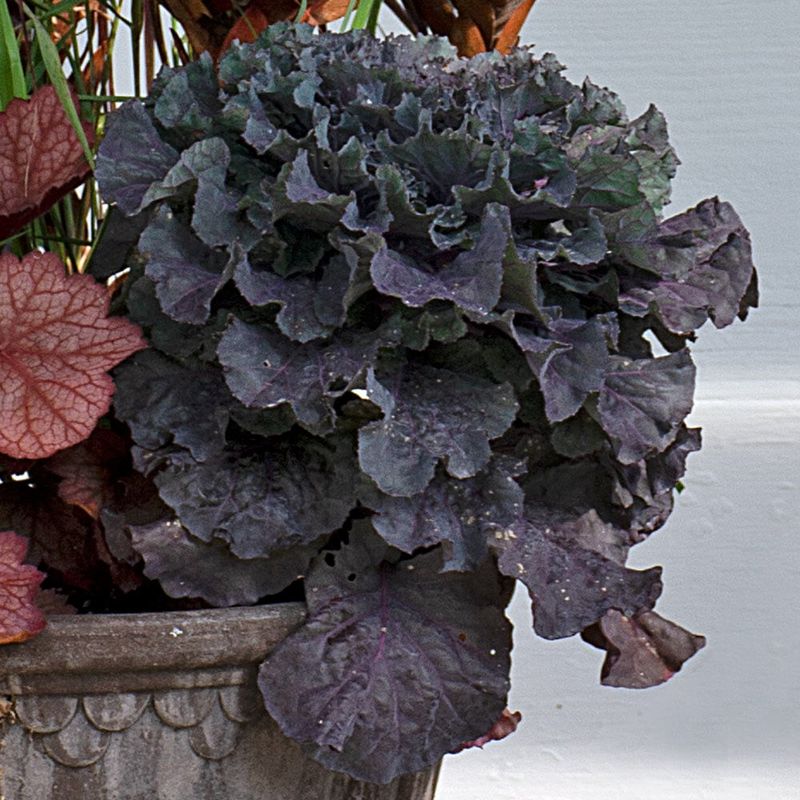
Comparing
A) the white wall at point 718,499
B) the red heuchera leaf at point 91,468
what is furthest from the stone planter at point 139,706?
the white wall at point 718,499

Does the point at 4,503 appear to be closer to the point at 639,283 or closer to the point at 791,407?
the point at 639,283

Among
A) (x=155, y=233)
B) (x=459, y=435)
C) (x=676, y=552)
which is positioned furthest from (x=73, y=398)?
(x=676, y=552)

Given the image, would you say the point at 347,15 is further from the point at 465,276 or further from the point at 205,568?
the point at 205,568

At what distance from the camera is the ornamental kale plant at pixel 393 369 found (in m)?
0.73

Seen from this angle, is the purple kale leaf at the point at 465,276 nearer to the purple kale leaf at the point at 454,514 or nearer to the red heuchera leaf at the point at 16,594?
the purple kale leaf at the point at 454,514

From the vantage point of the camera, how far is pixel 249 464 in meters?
0.77

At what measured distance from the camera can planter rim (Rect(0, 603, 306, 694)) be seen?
2.33 ft

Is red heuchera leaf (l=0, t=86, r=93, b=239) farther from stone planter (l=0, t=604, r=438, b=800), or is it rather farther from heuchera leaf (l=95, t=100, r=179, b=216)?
stone planter (l=0, t=604, r=438, b=800)

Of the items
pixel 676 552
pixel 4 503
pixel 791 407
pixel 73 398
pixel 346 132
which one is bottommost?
pixel 676 552

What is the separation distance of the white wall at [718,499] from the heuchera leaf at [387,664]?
801mm

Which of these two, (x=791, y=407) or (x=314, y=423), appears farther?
(x=791, y=407)

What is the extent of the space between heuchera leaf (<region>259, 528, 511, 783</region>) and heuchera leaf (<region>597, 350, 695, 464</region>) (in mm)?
113

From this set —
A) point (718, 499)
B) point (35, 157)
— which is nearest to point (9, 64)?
point (35, 157)

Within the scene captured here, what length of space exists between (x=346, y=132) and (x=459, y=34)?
9.7 inches
